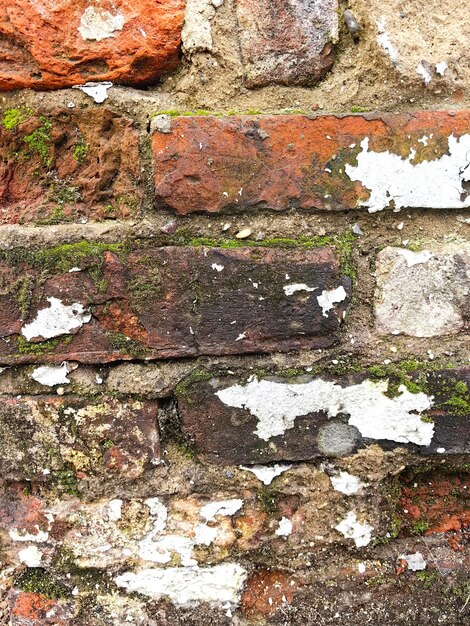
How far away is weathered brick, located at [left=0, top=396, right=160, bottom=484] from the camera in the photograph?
642mm

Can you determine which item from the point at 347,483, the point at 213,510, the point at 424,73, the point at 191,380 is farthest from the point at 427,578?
the point at 424,73

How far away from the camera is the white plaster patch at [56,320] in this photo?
62 cm

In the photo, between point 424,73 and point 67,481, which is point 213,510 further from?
point 424,73

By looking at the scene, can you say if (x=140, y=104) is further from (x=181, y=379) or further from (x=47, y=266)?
(x=181, y=379)

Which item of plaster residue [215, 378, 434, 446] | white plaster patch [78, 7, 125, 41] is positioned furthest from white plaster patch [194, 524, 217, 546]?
white plaster patch [78, 7, 125, 41]

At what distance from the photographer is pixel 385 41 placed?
0.63 meters

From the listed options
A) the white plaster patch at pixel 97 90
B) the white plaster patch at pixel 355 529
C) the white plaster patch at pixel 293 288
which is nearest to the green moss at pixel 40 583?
the white plaster patch at pixel 355 529

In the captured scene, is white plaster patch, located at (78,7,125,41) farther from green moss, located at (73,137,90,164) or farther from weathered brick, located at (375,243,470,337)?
weathered brick, located at (375,243,470,337)

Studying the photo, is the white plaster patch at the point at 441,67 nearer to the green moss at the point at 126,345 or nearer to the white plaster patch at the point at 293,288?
the white plaster patch at the point at 293,288

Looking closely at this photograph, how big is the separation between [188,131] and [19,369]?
1.11 feet

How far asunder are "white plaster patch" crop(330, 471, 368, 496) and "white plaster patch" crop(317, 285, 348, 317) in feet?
0.67

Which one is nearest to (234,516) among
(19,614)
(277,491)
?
(277,491)

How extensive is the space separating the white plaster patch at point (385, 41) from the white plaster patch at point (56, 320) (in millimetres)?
455

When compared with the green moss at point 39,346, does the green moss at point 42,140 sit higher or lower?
higher
